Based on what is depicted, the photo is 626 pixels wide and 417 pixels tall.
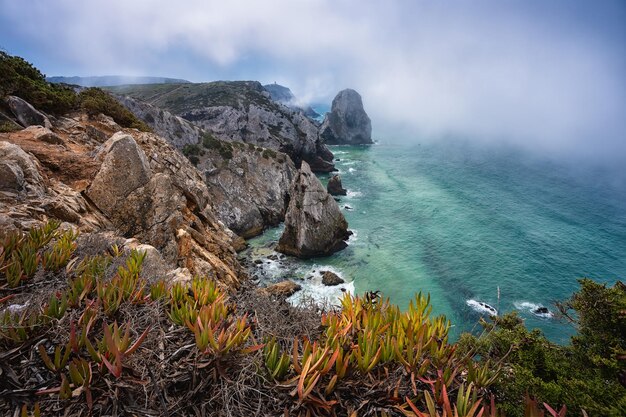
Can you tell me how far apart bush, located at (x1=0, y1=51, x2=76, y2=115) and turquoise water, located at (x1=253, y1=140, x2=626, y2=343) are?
24072mm

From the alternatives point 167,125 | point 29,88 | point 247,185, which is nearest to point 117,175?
point 29,88

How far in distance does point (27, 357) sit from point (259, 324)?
→ 2.35 meters

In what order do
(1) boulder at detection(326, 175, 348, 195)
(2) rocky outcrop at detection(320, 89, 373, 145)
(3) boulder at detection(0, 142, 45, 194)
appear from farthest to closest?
(2) rocky outcrop at detection(320, 89, 373, 145), (1) boulder at detection(326, 175, 348, 195), (3) boulder at detection(0, 142, 45, 194)

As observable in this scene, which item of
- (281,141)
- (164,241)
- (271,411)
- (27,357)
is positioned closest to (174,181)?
(164,241)

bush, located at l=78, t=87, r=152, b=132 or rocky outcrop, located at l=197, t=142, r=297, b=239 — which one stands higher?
bush, located at l=78, t=87, r=152, b=132

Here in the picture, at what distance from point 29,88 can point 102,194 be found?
900 centimetres

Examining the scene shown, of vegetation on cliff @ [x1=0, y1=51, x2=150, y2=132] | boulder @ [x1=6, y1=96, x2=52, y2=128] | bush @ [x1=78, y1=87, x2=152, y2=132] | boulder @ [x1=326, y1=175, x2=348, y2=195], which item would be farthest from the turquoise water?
boulder @ [x1=6, y1=96, x2=52, y2=128]

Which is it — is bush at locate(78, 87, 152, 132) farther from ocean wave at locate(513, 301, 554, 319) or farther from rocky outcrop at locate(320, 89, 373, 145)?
rocky outcrop at locate(320, 89, 373, 145)

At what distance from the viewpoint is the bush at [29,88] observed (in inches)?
539

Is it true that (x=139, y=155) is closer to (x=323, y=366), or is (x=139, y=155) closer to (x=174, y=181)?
(x=174, y=181)

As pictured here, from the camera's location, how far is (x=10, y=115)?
497 inches

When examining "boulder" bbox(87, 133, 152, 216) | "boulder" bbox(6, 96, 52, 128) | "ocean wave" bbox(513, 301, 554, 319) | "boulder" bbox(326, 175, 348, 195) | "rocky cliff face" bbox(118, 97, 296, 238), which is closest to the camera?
"boulder" bbox(87, 133, 152, 216)

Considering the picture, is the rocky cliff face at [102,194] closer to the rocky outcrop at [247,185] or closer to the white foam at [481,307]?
the white foam at [481,307]

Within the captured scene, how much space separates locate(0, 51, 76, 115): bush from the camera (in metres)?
13.7
